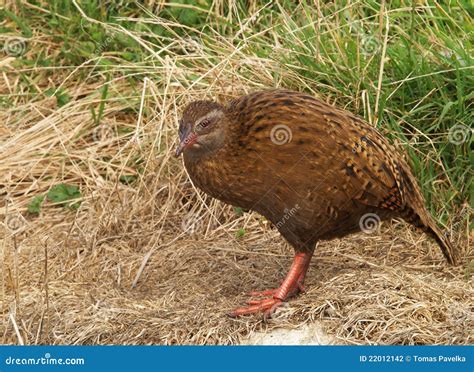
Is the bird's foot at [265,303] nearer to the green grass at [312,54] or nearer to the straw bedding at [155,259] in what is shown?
the straw bedding at [155,259]

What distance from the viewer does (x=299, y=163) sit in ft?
15.2

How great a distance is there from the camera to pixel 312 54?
5965 mm

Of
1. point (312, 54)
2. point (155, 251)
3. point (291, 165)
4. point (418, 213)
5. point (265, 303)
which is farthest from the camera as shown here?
point (312, 54)

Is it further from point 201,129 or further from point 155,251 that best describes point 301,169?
point 155,251

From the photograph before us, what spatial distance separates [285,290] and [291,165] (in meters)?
0.62

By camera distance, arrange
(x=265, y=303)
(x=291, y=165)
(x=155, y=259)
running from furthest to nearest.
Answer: (x=155, y=259), (x=265, y=303), (x=291, y=165)

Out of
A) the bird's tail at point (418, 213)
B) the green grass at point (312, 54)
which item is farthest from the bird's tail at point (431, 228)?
the green grass at point (312, 54)

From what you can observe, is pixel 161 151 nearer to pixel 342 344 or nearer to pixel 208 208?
pixel 208 208

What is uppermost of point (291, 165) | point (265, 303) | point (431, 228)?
point (291, 165)

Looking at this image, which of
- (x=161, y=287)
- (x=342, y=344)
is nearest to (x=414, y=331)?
(x=342, y=344)

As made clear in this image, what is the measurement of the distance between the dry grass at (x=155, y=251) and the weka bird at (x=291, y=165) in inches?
13.2

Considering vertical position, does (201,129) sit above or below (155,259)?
above

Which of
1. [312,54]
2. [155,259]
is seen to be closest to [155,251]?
[155,259]

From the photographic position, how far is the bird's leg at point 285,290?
4.74m
